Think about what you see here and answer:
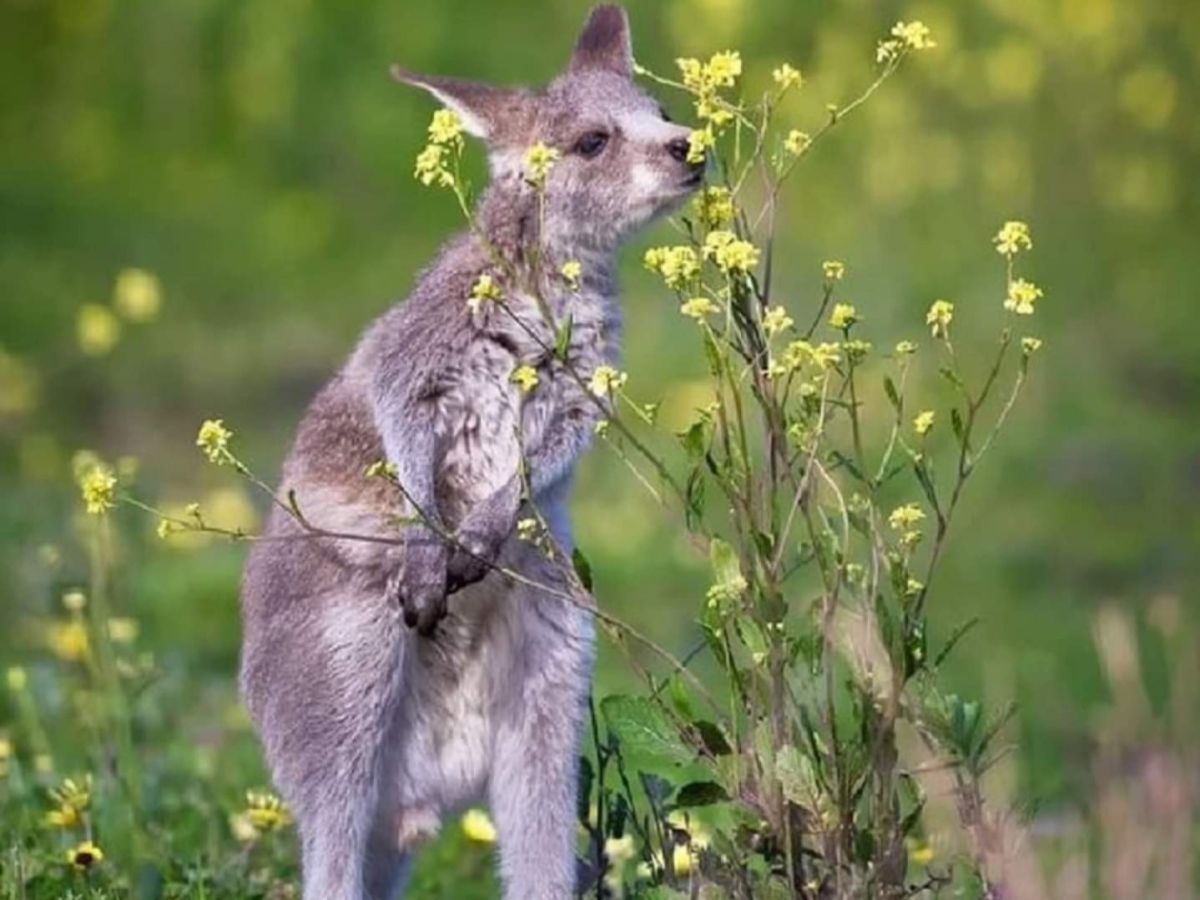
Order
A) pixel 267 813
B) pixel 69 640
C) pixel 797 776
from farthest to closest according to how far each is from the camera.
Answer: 1. pixel 69 640
2. pixel 267 813
3. pixel 797 776

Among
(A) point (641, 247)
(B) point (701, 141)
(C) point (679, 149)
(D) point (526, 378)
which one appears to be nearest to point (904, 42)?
(B) point (701, 141)

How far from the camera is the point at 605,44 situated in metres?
7.04

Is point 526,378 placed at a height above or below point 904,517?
above

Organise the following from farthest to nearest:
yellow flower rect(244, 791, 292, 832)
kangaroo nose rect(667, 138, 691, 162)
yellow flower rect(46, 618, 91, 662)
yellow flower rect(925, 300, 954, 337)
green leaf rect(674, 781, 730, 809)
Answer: yellow flower rect(46, 618, 91, 662) < yellow flower rect(244, 791, 292, 832) < kangaroo nose rect(667, 138, 691, 162) < green leaf rect(674, 781, 730, 809) < yellow flower rect(925, 300, 954, 337)


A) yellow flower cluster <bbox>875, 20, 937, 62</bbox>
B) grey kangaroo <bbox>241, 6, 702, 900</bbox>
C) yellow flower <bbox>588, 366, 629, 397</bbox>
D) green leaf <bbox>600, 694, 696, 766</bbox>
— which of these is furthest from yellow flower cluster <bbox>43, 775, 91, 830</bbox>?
yellow flower cluster <bbox>875, 20, 937, 62</bbox>

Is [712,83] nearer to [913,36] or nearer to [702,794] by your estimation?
[913,36]

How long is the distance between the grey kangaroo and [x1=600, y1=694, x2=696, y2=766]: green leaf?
540 mm

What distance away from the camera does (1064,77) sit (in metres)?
15.6

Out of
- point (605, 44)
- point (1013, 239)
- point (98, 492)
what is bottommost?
point (98, 492)

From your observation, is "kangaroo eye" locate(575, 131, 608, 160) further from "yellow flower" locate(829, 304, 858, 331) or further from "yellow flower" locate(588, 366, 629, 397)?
"yellow flower" locate(829, 304, 858, 331)

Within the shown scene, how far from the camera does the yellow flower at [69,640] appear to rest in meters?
7.59

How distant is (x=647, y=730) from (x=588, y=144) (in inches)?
64.4

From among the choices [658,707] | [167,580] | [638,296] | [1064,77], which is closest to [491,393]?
[658,707]

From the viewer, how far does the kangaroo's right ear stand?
671 cm
